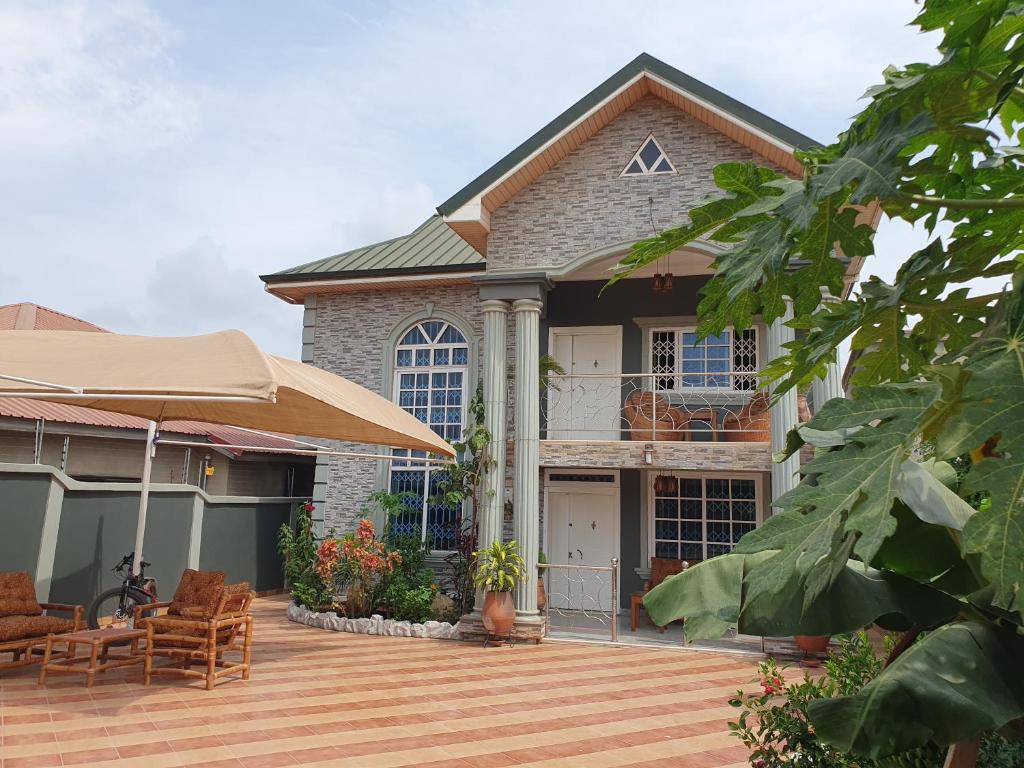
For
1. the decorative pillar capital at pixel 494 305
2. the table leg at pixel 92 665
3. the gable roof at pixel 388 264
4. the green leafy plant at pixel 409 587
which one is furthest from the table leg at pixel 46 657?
the gable roof at pixel 388 264

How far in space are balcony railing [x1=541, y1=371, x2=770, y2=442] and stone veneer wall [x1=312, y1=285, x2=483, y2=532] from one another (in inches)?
73.2

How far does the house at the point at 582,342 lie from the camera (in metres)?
11.2

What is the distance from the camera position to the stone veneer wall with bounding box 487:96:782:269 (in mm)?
11297

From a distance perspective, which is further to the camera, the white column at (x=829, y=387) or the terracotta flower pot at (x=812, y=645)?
the white column at (x=829, y=387)

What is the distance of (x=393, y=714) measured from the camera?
281 inches

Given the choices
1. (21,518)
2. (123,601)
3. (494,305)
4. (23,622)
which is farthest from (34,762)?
(494,305)

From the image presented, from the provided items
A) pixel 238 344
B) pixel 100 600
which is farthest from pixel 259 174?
pixel 100 600

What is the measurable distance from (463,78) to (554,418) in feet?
29.4

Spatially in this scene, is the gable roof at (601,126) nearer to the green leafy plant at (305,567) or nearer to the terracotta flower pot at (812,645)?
the green leafy plant at (305,567)

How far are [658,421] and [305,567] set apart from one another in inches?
269

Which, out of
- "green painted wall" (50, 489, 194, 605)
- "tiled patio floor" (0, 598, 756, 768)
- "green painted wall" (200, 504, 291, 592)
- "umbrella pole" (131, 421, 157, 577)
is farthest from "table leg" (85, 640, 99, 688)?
"green painted wall" (200, 504, 291, 592)

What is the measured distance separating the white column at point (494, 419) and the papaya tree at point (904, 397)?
28.6 ft

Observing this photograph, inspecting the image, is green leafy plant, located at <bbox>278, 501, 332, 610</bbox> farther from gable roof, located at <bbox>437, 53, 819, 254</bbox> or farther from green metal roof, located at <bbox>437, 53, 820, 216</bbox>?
green metal roof, located at <bbox>437, 53, 820, 216</bbox>

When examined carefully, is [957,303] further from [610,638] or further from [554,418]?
[554,418]
